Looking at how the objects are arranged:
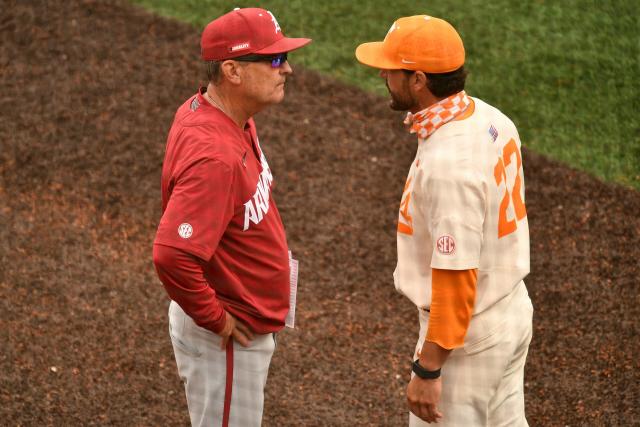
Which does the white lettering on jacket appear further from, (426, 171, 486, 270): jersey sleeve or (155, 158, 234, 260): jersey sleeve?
(426, 171, 486, 270): jersey sleeve

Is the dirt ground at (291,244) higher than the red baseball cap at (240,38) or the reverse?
the reverse

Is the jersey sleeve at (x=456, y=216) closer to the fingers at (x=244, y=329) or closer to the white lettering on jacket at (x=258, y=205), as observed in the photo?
the white lettering on jacket at (x=258, y=205)

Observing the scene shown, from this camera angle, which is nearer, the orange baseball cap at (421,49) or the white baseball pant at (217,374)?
the orange baseball cap at (421,49)

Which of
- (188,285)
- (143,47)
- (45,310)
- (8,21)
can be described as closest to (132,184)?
(45,310)

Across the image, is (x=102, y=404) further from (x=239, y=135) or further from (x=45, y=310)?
(x=239, y=135)

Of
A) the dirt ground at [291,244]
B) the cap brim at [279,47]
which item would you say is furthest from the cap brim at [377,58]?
the dirt ground at [291,244]

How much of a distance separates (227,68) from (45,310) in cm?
284

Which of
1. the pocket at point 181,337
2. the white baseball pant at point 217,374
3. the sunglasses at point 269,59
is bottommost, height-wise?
the white baseball pant at point 217,374

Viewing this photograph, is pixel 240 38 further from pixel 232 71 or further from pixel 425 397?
pixel 425 397

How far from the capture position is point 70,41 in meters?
8.98

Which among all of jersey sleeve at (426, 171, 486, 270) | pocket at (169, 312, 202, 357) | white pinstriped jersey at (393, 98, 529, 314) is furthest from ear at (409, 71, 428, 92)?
pocket at (169, 312, 202, 357)

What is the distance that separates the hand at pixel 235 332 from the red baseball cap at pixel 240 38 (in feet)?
3.26

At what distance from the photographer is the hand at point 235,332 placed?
352 cm

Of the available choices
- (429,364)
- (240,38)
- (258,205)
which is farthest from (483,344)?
(240,38)
